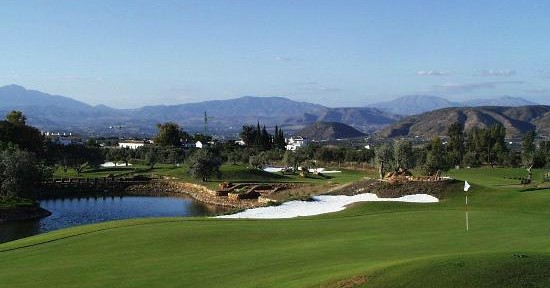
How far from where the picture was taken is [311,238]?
2648 cm

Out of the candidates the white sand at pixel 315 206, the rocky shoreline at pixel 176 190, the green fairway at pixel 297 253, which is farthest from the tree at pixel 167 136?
the green fairway at pixel 297 253

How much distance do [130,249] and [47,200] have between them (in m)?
55.1

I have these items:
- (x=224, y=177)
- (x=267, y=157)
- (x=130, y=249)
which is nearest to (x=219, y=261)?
(x=130, y=249)

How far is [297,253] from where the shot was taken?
22234mm

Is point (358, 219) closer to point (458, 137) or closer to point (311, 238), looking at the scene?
point (311, 238)

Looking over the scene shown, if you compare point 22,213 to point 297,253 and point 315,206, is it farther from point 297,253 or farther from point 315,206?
point 297,253

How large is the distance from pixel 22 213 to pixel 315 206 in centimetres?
3077

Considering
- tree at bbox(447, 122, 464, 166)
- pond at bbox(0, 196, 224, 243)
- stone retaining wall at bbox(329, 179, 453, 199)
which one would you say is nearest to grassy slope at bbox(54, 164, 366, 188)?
pond at bbox(0, 196, 224, 243)

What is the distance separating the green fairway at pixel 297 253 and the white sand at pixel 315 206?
5.24 metres

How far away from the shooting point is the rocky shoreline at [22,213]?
178 feet

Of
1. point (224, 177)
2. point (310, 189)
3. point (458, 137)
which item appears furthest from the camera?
point (458, 137)

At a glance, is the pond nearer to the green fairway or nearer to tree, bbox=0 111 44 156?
the green fairway

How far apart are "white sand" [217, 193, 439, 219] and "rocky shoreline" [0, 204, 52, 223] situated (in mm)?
26232

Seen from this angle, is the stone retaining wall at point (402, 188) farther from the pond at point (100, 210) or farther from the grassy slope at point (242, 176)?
the grassy slope at point (242, 176)
